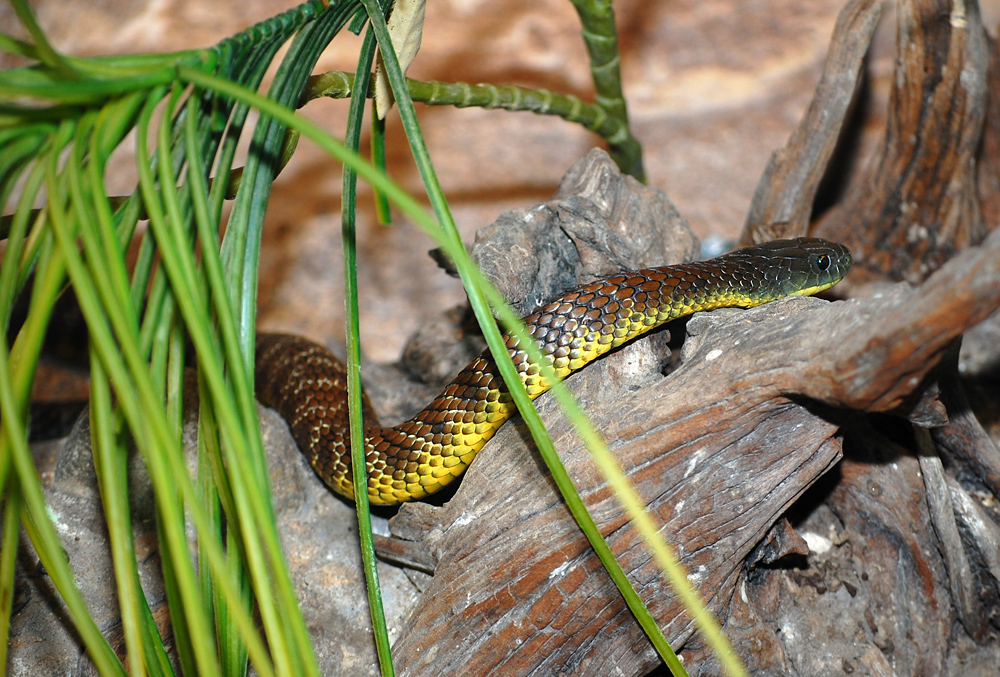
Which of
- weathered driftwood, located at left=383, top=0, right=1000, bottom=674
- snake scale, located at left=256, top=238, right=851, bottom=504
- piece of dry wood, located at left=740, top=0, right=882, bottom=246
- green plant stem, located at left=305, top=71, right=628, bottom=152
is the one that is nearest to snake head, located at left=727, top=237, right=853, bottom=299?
snake scale, located at left=256, top=238, right=851, bottom=504

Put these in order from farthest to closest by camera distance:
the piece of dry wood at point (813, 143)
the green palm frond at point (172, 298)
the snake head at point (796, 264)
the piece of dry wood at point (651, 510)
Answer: the piece of dry wood at point (813, 143) → the snake head at point (796, 264) → the piece of dry wood at point (651, 510) → the green palm frond at point (172, 298)

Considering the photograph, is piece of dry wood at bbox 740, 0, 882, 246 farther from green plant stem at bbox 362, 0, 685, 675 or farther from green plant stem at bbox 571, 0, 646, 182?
green plant stem at bbox 362, 0, 685, 675

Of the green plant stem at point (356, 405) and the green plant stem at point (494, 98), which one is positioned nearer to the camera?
the green plant stem at point (356, 405)

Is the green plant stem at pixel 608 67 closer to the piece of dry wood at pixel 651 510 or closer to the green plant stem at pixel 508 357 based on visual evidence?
the piece of dry wood at pixel 651 510

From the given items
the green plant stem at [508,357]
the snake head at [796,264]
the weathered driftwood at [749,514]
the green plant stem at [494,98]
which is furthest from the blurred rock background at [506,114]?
the green plant stem at [508,357]

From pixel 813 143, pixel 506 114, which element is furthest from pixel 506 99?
pixel 813 143

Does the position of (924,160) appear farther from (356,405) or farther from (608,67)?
(356,405)

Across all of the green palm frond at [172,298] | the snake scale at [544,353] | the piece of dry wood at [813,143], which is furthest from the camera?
the piece of dry wood at [813,143]
